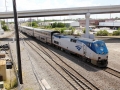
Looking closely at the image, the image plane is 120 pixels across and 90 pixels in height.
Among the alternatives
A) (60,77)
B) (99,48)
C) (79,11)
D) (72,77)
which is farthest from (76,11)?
(60,77)

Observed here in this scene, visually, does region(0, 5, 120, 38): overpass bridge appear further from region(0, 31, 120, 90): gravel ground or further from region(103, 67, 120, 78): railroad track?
region(103, 67, 120, 78): railroad track

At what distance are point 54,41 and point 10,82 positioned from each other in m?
19.9

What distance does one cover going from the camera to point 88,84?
51.6ft

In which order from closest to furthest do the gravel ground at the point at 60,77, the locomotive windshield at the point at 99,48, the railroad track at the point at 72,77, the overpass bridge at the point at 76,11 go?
1. the railroad track at the point at 72,77
2. the gravel ground at the point at 60,77
3. the locomotive windshield at the point at 99,48
4. the overpass bridge at the point at 76,11

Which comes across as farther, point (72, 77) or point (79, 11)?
point (79, 11)

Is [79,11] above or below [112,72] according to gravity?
above

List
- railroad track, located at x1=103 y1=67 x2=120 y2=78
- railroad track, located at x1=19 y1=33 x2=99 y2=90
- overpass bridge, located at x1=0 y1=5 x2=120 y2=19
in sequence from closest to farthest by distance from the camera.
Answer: railroad track, located at x1=19 y1=33 x2=99 y2=90, railroad track, located at x1=103 y1=67 x2=120 y2=78, overpass bridge, located at x1=0 y1=5 x2=120 y2=19

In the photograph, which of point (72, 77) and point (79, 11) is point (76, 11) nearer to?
point (79, 11)

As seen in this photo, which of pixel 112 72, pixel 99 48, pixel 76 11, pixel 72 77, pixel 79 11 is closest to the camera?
pixel 72 77

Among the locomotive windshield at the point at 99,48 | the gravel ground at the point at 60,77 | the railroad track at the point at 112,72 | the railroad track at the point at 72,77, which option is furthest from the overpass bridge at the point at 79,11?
the railroad track at the point at 112,72

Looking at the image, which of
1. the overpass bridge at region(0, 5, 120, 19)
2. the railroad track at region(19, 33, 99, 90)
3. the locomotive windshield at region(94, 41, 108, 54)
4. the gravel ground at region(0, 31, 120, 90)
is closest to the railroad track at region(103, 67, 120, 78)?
the gravel ground at region(0, 31, 120, 90)

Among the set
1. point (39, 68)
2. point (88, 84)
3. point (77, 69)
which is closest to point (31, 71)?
point (39, 68)

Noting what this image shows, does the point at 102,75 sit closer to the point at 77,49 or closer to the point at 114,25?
the point at 77,49

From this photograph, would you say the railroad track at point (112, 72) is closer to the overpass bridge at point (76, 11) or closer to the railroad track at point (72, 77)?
the railroad track at point (72, 77)
